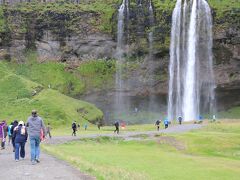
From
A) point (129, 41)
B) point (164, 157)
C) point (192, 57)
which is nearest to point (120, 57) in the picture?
point (129, 41)

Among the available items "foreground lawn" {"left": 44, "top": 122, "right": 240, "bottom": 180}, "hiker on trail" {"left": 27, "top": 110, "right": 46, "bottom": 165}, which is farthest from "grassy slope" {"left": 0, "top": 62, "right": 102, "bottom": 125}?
"hiker on trail" {"left": 27, "top": 110, "right": 46, "bottom": 165}

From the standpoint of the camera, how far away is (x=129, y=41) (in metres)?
97.6

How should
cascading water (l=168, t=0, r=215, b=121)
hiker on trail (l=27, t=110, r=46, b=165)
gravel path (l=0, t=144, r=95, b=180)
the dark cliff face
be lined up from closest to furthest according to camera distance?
gravel path (l=0, t=144, r=95, b=180) → hiker on trail (l=27, t=110, r=46, b=165) → cascading water (l=168, t=0, r=215, b=121) → the dark cliff face

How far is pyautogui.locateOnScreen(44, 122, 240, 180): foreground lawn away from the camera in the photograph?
21750 millimetres

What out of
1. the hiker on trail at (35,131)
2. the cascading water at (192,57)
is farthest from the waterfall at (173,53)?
the hiker on trail at (35,131)

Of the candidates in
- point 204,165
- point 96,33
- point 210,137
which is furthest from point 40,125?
point 96,33

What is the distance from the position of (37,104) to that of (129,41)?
29287 millimetres

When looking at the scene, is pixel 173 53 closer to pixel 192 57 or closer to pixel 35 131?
pixel 192 57

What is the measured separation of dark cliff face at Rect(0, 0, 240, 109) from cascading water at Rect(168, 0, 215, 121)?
1.59 metres

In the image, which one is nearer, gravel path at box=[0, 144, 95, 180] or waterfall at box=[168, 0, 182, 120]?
gravel path at box=[0, 144, 95, 180]

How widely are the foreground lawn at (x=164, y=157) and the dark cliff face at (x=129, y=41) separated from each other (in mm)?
37913

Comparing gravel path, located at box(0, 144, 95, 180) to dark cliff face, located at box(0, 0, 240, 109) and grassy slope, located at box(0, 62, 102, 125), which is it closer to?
grassy slope, located at box(0, 62, 102, 125)

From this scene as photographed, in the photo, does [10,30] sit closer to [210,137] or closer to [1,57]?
[1,57]

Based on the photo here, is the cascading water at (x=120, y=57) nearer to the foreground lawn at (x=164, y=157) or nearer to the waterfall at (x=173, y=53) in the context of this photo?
the waterfall at (x=173, y=53)
